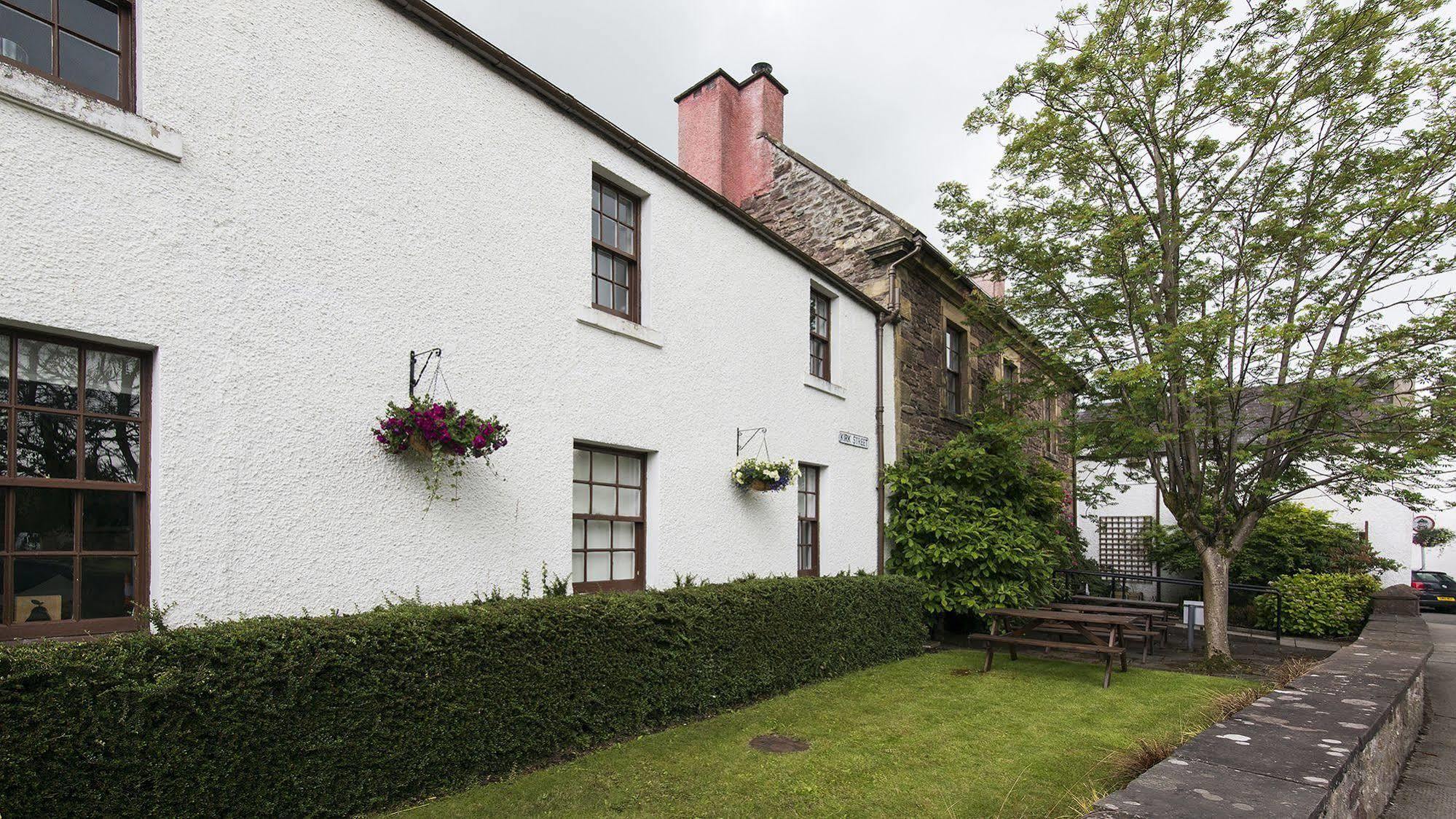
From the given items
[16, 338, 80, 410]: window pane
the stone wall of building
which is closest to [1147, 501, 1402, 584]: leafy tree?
the stone wall of building

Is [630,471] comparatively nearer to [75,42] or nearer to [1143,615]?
[75,42]

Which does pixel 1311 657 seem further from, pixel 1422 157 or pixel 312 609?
pixel 312 609

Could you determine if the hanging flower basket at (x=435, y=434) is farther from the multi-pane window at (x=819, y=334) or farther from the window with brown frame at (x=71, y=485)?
the multi-pane window at (x=819, y=334)

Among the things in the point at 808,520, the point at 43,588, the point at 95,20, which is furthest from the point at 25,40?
the point at 808,520

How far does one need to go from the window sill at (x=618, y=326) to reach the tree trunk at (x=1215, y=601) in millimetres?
8567

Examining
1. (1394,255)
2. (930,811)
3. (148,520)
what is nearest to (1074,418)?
(1394,255)

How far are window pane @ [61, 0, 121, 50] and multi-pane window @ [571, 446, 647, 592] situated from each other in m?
4.24

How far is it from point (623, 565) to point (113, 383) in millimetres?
4425

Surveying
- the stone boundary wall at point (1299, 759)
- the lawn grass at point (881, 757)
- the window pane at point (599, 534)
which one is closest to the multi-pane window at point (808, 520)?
the lawn grass at point (881, 757)

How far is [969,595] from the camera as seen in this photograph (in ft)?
38.4

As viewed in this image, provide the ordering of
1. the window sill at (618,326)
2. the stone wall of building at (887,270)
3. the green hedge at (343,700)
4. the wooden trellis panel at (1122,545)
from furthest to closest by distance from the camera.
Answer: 1. the wooden trellis panel at (1122,545)
2. the stone wall of building at (887,270)
3. the window sill at (618,326)
4. the green hedge at (343,700)

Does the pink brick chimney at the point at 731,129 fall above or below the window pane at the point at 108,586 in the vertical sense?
above

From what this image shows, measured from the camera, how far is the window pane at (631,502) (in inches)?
301

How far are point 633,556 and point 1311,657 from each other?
→ 10.8 meters
